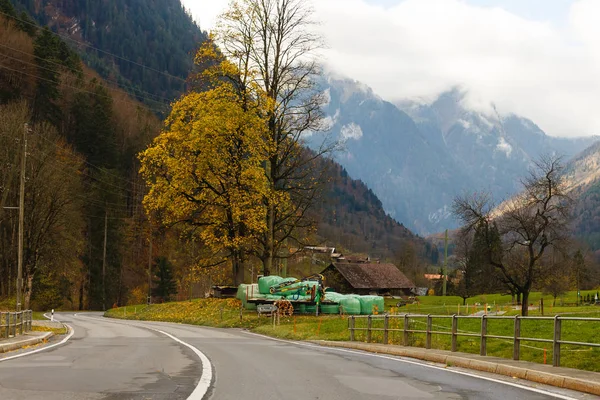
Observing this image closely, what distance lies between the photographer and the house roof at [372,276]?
319 feet

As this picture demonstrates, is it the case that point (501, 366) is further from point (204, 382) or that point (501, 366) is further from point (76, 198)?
point (76, 198)

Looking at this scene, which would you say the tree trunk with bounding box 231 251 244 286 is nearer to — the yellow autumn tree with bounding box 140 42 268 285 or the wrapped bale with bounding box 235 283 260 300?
the wrapped bale with bounding box 235 283 260 300

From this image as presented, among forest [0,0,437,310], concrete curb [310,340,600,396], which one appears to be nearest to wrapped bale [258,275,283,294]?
concrete curb [310,340,600,396]

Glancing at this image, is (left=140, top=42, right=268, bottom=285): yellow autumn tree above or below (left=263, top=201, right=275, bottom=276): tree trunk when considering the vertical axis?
above

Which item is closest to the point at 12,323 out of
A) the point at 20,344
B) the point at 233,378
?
the point at 20,344

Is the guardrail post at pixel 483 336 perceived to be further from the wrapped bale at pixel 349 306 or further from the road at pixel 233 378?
the wrapped bale at pixel 349 306

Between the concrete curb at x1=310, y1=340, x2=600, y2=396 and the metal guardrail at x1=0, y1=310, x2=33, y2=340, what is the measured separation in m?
11.1

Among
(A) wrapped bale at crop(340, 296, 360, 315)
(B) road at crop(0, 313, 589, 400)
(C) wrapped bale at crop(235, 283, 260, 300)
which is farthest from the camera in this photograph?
(C) wrapped bale at crop(235, 283, 260, 300)

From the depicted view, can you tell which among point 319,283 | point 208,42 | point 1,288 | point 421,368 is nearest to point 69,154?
point 1,288

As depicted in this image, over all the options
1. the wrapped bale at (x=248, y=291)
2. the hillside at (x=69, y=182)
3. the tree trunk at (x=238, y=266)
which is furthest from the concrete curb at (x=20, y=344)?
the hillside at (x=69, y=182)

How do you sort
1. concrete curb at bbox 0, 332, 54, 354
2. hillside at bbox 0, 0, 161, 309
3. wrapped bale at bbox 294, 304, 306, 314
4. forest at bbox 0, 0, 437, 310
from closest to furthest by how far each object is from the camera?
1. concrete curb at bbox 0, 332, 54, 354
2. wrapped bale at bbox 294, 304, 306, 314
3. hillside at bbox 0, 0, 161, 309
4. forest at bbox 0, 0, 437, 310

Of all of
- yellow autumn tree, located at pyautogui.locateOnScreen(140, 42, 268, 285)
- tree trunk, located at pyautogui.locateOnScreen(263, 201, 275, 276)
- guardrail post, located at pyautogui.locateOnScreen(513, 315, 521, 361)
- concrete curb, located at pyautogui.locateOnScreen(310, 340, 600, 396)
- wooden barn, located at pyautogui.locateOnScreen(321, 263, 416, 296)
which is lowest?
wooden barn, located at pyautogui.locateOnScreen(321, 263, 416, 296)

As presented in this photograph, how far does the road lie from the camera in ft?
32.8

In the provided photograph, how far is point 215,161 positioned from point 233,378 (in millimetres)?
27683
